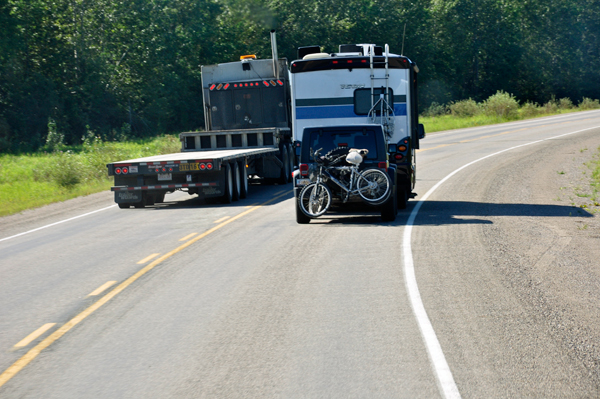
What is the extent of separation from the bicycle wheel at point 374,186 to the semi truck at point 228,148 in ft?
12.2

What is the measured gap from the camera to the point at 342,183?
43.6 feet

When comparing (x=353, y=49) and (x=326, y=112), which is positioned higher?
(x=353, y=49)

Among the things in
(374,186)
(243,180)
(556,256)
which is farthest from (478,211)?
(243,180)

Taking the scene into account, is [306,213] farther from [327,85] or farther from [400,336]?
[400,336]

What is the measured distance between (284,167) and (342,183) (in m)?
8.55

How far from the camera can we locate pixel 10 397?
514 centimetres

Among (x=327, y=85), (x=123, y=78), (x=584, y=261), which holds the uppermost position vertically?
(x=123, y=78)

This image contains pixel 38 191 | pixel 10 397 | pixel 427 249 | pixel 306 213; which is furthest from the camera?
pixel 38 191

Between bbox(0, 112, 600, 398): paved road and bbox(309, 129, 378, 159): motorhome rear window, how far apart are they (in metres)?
1.46

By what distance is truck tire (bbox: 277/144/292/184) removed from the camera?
2167cm

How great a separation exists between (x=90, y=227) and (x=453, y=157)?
17.2 meters

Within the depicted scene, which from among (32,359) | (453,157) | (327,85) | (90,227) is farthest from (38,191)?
(32,359)

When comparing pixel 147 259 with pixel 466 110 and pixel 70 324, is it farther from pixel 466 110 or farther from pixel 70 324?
pixel 466 110

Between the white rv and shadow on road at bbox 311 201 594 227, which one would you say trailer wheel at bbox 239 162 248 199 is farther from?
shadow on road at bbox 311 201 594 227
